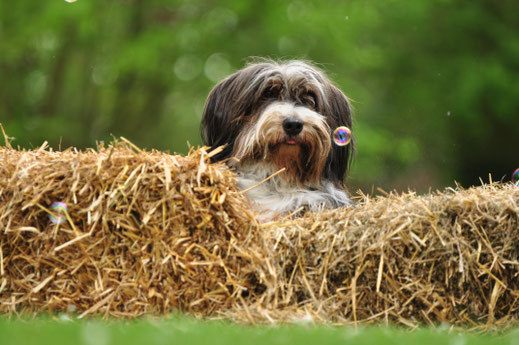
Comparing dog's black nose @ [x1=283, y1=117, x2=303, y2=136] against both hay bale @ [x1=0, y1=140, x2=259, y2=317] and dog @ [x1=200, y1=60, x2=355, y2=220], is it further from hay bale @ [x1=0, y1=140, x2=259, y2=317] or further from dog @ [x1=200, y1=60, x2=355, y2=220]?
hay bale @ [x1=0, y1=140, x2=259, y2=317]

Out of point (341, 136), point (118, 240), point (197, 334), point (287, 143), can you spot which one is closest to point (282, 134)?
point (287, 143)

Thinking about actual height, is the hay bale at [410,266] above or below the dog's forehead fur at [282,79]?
below

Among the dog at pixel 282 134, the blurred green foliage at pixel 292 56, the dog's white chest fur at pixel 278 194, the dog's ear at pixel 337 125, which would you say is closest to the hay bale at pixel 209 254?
the dog at pixel 282 134

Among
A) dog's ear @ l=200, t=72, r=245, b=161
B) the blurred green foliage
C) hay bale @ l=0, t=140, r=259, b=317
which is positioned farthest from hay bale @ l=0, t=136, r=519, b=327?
the blurred green foliage

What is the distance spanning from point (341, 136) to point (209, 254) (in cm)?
172

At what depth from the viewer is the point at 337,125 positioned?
495 cm

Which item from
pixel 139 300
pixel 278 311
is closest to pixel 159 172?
pixel 139 300

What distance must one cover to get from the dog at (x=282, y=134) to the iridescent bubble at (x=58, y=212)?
1.27 metres

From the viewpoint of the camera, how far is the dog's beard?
4.47 meters

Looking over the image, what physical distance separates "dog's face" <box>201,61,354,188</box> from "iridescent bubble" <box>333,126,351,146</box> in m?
0.05

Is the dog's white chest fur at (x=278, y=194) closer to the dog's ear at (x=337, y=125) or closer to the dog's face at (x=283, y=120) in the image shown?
the dog's face at (x=283, y=120)

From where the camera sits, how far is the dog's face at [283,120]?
449cm

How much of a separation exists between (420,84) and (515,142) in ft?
7.30

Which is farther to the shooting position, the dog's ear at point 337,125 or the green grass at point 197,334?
the dog's ear at point 337,125
